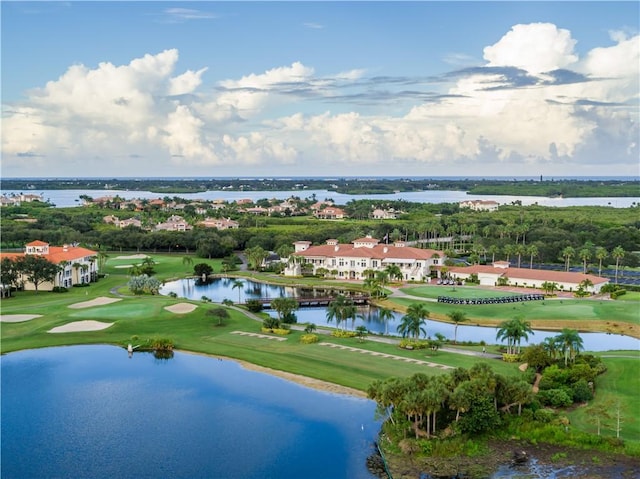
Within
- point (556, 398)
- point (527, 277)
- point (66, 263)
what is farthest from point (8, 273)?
point (527, 277)

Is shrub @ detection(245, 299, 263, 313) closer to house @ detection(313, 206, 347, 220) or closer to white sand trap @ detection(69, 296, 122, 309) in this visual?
white sand trap @ detection(69, 296, 122, 309)

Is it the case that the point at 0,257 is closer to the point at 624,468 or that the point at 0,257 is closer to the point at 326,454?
the point at 326,454

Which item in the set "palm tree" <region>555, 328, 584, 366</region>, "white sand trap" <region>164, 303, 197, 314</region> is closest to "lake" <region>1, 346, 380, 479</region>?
"white sand trap" <region>164, 303, 197, 314</region>

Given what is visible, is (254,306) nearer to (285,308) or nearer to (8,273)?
(285,308)

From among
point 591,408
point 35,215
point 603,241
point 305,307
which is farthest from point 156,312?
point 35,215

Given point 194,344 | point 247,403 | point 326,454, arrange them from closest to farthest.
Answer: point 326,454, point 247,403, point 194,344

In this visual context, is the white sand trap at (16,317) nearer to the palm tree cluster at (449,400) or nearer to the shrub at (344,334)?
the shrub at (344,334)

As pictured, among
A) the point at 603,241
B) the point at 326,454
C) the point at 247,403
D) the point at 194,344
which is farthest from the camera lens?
the point at 603,241
